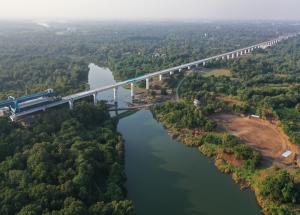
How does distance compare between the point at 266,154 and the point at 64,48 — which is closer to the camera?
the point at 266,154

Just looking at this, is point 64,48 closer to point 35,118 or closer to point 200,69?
point 200,69

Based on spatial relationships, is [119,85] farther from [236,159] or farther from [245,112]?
[236,159]

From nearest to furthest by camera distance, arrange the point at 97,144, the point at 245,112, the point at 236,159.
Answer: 1. the point at 236,159
2. the point at 97,144
3. the point at 245,112

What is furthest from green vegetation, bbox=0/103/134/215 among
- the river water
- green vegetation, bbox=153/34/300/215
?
green vegetation, bbox=153/34/300/215

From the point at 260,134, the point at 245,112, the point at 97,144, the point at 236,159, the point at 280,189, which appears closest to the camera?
the point at 280,189

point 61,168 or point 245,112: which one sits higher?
point 245,112

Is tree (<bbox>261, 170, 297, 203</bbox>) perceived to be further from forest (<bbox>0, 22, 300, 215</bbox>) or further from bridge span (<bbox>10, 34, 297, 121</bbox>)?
bridge span (<bbox>10, 34, 297, 121</bbox>)

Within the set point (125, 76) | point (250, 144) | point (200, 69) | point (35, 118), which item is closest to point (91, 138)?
point (35, 118)

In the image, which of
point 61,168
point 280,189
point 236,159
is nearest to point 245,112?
point 236,159
